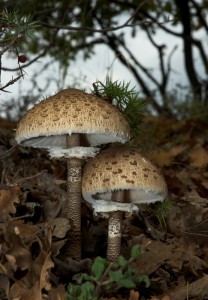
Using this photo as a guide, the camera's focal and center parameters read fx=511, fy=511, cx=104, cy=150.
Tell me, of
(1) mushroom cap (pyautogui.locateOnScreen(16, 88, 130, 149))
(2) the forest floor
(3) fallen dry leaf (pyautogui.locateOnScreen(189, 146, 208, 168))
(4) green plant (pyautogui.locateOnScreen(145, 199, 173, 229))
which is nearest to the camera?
(2) the forest floor

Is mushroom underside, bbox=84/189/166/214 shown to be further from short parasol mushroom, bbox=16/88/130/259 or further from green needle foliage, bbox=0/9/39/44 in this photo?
green needle foliage, bbox=0/9/39/44

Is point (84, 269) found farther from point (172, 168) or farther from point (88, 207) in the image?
point (172, 168)

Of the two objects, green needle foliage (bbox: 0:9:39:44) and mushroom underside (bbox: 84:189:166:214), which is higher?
green needle foliage (bbox: 0:9:39:44)

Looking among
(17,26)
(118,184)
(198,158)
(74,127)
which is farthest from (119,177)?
(198,158)

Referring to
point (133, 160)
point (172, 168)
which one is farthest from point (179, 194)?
point (133, 160)

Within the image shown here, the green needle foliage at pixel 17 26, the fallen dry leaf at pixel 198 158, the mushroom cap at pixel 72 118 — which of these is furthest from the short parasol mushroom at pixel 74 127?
the fallen dry leaf at pixel 198 158

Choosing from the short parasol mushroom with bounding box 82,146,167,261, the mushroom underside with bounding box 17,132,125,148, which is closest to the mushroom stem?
the short parasol mushroom with bounding box 82,146,167,261
